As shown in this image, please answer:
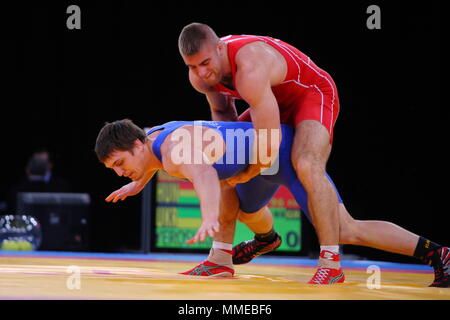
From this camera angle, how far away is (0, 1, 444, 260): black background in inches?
208

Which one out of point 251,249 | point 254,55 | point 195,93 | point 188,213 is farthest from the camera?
point 195,93

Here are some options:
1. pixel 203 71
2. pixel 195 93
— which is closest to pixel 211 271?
pixel 203 71

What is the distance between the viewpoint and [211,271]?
2.82 m

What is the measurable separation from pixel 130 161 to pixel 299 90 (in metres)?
0.74

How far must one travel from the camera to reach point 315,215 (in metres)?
2.54

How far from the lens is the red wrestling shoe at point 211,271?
2.80 meters

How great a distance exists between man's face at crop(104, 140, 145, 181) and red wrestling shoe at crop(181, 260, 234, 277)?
51 cm

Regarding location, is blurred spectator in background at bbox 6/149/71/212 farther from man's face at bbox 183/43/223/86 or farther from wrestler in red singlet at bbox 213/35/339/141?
man's face at bbox 183/43/223/86

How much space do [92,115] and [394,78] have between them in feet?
10.9


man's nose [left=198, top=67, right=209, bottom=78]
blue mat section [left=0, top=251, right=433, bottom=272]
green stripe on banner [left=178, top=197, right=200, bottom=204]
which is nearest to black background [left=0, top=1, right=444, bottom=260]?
blue mat section [left=0, top=251, right=433, bottom=272]

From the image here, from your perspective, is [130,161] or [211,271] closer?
[130,161]

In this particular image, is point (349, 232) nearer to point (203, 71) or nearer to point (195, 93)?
point (203, 71)

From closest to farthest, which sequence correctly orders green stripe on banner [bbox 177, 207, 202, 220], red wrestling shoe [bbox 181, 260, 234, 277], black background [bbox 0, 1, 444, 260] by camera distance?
red wrestling shoe [bbox 181, 260, 234, 277] < black background [bbox 0, 1, 444, 260] < green stripe on banner [bbox 177, 207, 202, 220]
